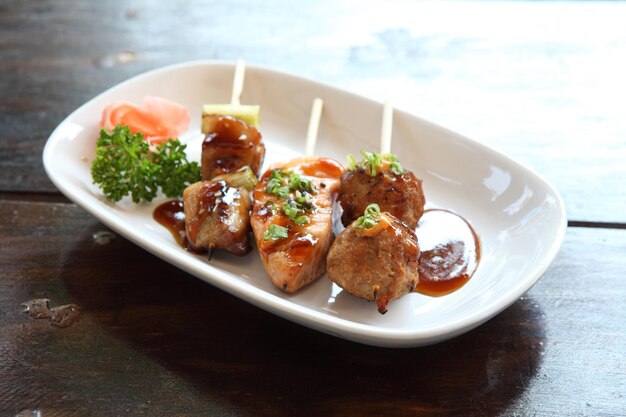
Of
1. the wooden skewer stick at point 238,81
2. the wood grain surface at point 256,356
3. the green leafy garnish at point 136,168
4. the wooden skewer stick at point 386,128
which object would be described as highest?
the wooden skewer stick at point 386,128

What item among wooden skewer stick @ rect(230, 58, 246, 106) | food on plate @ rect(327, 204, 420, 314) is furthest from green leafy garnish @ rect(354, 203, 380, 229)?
wooden skewer stick @ rect(230, 58, 246, 106)

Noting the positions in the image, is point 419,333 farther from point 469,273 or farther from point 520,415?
point 469,273

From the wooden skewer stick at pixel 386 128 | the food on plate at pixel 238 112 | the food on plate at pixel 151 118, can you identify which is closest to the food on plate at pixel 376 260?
the wooden skewer stick at pixel 386 128

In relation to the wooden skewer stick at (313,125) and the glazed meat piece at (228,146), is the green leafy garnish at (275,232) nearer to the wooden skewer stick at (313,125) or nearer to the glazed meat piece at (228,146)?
the glazed meat piece at (228,146)

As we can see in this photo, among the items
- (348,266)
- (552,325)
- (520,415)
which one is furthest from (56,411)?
(552,325)

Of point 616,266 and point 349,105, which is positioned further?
point 349,105
